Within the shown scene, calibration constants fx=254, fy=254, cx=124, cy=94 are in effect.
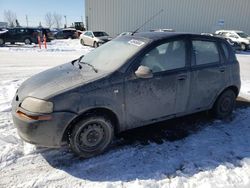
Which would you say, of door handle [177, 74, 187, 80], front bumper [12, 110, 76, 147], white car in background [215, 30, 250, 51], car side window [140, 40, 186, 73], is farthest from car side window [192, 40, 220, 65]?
white car in background [215, 30, 250, 51]

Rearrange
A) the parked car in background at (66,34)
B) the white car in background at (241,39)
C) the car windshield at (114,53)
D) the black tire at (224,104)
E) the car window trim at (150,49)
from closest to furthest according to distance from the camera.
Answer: the car window trim at (150,49) → the car windshield at (114,53) → the black tire at (224,104) → the white car in background at (241,39) → the parked car in background at (66,34)

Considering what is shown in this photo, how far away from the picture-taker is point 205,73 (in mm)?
4281

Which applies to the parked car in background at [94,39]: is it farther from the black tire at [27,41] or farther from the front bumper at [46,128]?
the front bumper at [46,128]

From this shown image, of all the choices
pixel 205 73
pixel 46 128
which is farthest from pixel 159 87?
pixel 46 128

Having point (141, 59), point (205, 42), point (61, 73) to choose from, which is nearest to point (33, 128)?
point (61, 73)

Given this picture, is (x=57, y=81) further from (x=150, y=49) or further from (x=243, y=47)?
(x=243, y=47)

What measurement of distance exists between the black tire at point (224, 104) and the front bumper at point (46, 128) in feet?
9.55

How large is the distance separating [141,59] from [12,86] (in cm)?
461

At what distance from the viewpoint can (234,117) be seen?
5027 mm

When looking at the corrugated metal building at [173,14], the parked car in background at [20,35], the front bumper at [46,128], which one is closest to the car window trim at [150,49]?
the front bumper at [46,128]

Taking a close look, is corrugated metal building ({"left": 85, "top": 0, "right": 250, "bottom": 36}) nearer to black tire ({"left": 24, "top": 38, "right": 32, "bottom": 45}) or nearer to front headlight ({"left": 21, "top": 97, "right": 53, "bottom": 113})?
black tire ({"left": 24, "top": 38, "right": 32, "bottom": 45})

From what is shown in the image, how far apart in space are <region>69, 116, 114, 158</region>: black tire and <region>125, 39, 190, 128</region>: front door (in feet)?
1.20

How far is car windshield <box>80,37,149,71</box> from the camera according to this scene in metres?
3.68

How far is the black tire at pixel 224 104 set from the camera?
15.8ft
